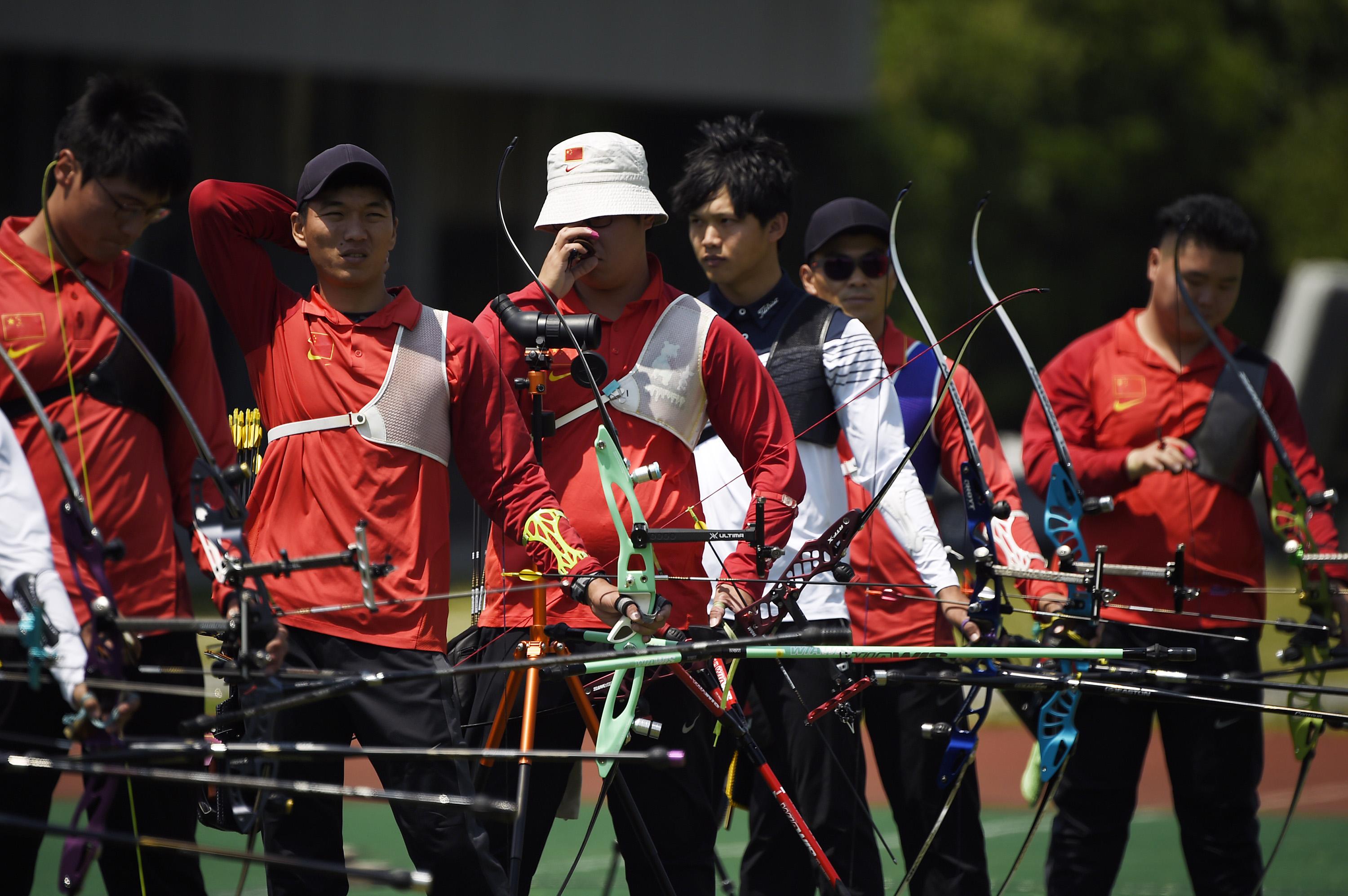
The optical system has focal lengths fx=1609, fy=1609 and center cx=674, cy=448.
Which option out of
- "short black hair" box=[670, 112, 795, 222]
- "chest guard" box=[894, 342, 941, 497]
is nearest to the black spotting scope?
"short black hair" box=[670, 112, 795, 222]

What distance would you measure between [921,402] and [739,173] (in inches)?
30.2

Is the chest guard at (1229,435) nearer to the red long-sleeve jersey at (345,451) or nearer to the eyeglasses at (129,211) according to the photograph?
the red long-sleeve jersey at (345,451)

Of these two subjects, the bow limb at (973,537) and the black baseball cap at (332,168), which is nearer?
the black baseball cap at (332,168)

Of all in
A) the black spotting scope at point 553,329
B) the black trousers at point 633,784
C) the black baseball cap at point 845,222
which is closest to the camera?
the black spotting scope at point 553,329

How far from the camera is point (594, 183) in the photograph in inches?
137

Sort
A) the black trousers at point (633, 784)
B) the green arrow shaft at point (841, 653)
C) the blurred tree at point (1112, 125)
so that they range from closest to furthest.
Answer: the green arrow shaft at point (841, 653)
the black trousers at point (633, 784)
the blurred tree at point (1112, 125)

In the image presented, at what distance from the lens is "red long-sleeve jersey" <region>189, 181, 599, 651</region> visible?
3.18 meters

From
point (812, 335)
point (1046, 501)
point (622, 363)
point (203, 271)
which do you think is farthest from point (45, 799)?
point (1046, 501)

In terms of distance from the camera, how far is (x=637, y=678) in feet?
10.4

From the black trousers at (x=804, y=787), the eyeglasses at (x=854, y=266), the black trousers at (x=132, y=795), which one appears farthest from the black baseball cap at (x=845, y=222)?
the black trousers at (x=132, y=795)

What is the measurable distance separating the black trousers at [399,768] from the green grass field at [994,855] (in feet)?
6.07

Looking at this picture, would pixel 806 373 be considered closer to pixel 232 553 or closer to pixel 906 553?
pixel 906 553

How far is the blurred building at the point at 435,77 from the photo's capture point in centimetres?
1138

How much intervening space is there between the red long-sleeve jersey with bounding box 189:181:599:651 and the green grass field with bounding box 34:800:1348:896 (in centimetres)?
203
